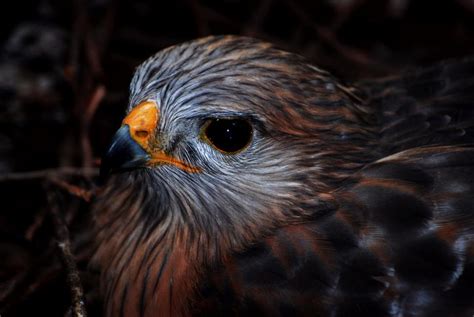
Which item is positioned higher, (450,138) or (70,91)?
(70,91)

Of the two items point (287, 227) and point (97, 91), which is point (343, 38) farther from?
point (287, 227)

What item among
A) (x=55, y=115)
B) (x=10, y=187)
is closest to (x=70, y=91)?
(x=55, y=115)

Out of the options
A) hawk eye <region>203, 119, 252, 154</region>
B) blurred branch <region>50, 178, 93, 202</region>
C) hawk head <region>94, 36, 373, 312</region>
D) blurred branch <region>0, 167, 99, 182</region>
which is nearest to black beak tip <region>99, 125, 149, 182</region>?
hawk head <region>94, 36, 373, 312</region>

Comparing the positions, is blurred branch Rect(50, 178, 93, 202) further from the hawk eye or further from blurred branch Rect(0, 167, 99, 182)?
the hawk eye

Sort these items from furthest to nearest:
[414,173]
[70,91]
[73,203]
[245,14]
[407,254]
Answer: [245,14] → [70,91] → [73,203] → [414,173] → [407,254]

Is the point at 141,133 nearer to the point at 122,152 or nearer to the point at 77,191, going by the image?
the point at 122,152

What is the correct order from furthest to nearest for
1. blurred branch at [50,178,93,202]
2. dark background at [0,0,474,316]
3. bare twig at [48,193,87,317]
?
1. dark background at [0,0,474,316]
2. blurred branch at [50,178,93,202]
3. bare twig at [48,193,87,317]
